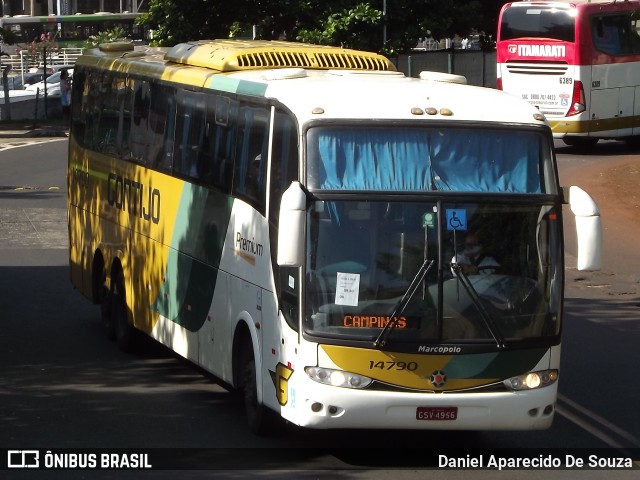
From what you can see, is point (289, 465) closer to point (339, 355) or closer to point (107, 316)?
point (339, 355)

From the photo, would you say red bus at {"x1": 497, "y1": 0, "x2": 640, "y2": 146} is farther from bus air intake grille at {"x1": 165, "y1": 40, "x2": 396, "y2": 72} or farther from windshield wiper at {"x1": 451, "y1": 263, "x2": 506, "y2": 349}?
windshield wiper at {"x1": 451, "y1": 263, "x2": 506, "y2": 349}

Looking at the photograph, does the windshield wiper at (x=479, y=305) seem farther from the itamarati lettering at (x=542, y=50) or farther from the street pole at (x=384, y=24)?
the street pole at (x=384, y=24)

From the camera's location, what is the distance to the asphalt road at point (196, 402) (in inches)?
363

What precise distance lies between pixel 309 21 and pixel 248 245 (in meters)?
31.4

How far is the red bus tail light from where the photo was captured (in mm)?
30859

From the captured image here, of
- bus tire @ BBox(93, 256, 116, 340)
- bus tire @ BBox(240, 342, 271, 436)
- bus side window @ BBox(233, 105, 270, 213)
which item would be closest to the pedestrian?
bus tire @ BBox(93, 256, 116, 340)

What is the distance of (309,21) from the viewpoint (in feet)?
133

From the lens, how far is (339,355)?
853 centimetres

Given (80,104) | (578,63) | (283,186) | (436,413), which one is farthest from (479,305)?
(578,63)

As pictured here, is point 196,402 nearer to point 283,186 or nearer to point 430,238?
point 283,186

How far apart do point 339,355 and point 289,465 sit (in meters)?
0.96

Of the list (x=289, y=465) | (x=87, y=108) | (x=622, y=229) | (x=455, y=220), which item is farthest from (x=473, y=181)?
(x=622, y=229)

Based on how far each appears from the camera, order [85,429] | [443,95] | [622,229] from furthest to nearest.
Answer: [622,229]
[85,429]
[443,95]

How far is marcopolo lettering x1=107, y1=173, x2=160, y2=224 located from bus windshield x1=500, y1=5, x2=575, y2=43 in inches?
761
